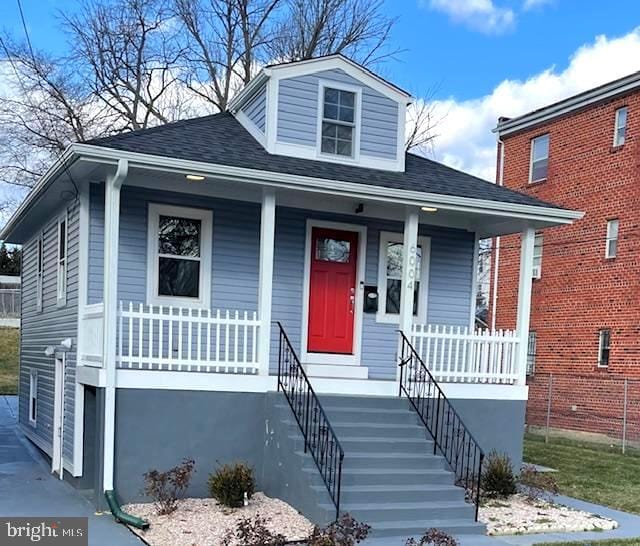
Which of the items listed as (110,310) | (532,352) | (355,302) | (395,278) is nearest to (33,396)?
(110,310)

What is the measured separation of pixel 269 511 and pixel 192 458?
1.18 meters

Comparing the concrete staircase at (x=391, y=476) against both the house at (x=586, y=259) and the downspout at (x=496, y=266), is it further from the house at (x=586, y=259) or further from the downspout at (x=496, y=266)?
the downspout at (x=496, y=266)

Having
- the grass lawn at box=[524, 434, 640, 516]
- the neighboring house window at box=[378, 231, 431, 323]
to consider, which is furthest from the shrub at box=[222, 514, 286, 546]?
the neighboring house window at box=[378, 231, 431, 323]

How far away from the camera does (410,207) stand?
854 cm

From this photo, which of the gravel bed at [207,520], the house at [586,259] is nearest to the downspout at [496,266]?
the house at [586,259]

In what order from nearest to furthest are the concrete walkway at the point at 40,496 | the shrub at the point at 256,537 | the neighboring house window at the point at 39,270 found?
the shrub at the point at 256,537, the concrete walkway at the point at 40,496, the neighboring house window at the point at 39,270

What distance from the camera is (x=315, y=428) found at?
6.98 meters

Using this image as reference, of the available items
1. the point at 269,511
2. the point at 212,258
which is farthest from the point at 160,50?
the point at 269,511

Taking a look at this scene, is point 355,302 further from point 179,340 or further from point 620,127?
point 620,127

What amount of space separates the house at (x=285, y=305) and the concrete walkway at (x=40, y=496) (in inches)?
12.2

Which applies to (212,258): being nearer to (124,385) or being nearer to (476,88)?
(124,385)

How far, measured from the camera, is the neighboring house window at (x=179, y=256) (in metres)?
8.42

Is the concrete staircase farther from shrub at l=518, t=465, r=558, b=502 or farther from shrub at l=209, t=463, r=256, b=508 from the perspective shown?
shrub at l=518, t=465, r=558, b=502

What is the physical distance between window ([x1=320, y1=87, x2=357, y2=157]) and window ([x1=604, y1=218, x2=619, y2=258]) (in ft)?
25.9
